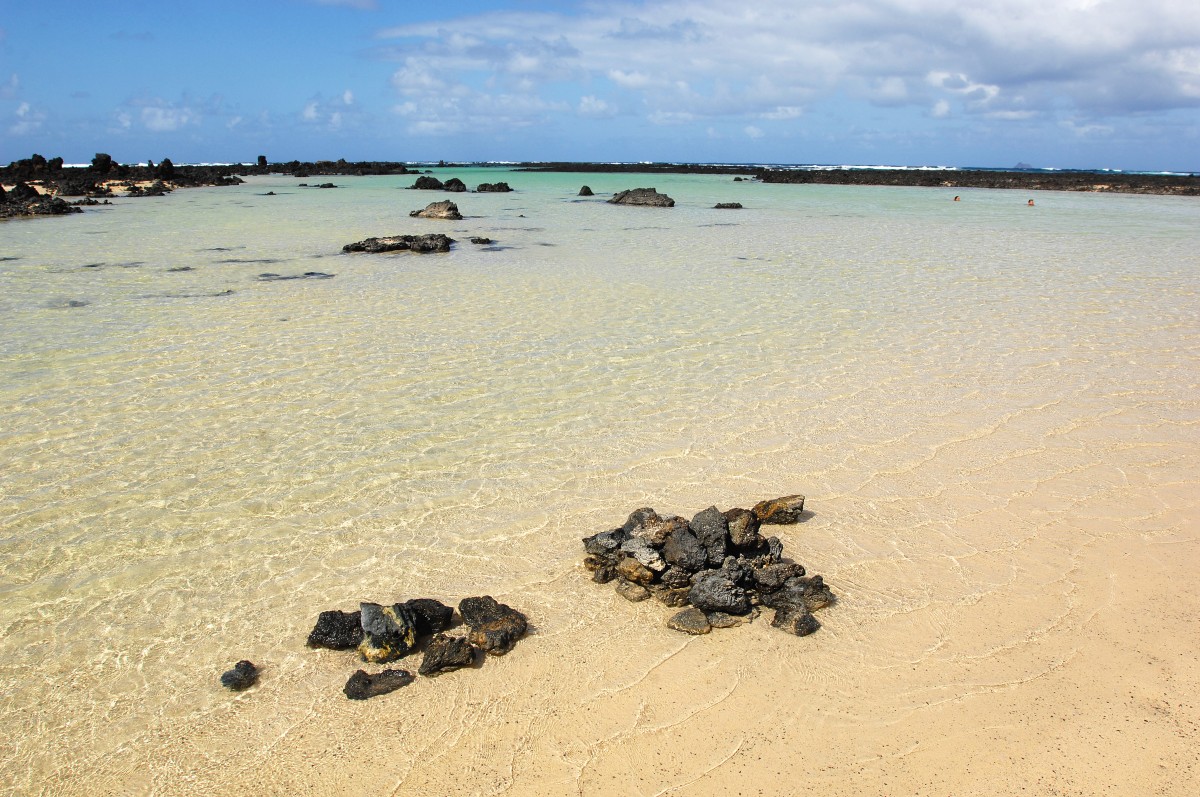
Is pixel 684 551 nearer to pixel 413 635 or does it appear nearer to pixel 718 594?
pixel 718 594

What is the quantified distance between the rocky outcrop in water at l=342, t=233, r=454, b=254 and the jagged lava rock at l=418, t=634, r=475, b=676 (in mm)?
16355

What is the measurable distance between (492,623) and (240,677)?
132cm

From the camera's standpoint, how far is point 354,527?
5188 millimetres

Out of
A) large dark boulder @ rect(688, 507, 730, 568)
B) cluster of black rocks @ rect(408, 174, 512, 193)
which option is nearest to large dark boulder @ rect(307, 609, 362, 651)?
large dark boulder @ rect(688, 507, 730, 568)

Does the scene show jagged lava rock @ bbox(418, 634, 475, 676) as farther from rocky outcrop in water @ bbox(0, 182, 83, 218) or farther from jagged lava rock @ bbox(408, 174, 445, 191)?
jagged lava rock @ bbox(408, 174, 445, 191)

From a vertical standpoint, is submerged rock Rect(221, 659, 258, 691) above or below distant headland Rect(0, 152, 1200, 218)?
below

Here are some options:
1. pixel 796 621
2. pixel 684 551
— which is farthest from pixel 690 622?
pixel 796 621

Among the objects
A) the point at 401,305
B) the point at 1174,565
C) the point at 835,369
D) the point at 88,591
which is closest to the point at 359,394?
the point at 88,591

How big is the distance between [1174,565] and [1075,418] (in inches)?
114

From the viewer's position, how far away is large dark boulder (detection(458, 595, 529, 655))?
396 centimetres

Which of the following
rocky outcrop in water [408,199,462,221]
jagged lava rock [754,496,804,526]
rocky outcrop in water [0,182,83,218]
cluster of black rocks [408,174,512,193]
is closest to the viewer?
jagged lava rock [754,496,804,526]

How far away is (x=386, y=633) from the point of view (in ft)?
12.9

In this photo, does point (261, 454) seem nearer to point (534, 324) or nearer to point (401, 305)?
point (534, 324)

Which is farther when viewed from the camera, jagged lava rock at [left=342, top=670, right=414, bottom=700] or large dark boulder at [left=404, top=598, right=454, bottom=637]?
large dark boulder at [left=404, top=598, right=454, bottom=637]
